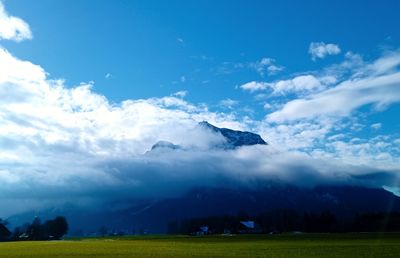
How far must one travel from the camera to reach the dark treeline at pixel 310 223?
468 ft

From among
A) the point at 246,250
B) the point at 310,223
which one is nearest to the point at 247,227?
the point at 310,223

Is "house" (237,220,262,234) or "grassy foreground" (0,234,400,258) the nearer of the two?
"grassy foreground" (0,234,400,258)

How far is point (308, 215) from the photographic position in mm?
164875

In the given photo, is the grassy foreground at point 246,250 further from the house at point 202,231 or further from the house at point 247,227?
the house at point 202,231

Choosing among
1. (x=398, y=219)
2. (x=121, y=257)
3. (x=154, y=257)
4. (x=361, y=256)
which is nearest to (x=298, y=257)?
(x=361, y=256)

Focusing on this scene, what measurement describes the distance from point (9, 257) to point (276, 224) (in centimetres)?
13830

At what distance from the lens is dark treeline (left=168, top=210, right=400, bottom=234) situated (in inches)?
Answer: 5610

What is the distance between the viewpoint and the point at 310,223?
161m

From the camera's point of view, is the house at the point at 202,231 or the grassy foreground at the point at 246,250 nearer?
the grassy foreground at the point at 246,250

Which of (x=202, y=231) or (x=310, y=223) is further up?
(x=202, y=231)

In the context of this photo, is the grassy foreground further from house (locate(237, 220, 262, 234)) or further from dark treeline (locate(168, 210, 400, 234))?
house (locate(237, 220, 262, 234))

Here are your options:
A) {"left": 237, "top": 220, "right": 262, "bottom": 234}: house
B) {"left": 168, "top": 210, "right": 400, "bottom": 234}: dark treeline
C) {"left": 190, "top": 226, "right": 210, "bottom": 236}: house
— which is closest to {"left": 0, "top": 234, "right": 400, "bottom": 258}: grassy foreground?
{"left": 168, "top": 210, "right": 400, "bottom": 234}: dark treeline

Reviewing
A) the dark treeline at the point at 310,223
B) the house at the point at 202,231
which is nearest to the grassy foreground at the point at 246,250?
the dark treeline at the point at 310,223

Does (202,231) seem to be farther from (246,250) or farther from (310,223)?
(246,250)
